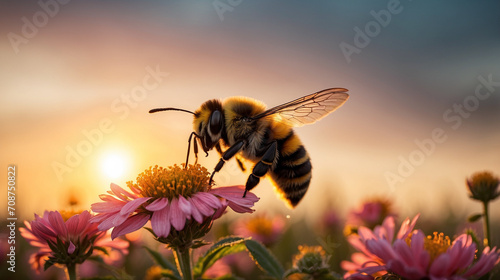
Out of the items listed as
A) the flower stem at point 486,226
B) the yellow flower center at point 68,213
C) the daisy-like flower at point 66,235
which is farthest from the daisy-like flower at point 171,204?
the flower stem at point 486,226

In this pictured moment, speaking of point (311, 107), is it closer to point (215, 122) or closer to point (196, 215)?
point (215, 122)

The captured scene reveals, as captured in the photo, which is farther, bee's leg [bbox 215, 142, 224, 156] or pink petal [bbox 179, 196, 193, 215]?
bee's leg [bbox 215, 142, 224, 156]

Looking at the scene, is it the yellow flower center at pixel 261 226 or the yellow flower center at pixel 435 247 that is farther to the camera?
the yellow flower center at pixel 261 226

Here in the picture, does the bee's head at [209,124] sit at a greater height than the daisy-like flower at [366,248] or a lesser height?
greater

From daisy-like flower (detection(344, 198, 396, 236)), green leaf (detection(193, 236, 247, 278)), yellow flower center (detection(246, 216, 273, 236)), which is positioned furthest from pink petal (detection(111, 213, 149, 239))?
daisy-like flower (detection(344, 198, 396, 236))

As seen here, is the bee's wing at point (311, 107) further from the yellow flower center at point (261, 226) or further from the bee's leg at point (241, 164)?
the yellow flower center at point (261, 226)

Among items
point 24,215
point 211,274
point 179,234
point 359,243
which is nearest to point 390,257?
point 359,243

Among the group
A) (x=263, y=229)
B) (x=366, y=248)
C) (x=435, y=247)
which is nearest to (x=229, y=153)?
(x=366, y=248)

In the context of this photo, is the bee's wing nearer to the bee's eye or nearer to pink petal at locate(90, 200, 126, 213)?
the bee's eye
